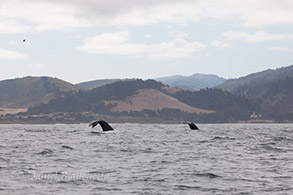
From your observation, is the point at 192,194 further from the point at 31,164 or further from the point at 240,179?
the point at 31,164

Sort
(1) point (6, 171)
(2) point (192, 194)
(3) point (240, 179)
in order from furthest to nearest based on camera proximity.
A: (1) point (6, 171) → (3) point (240, 179) → (2) point (192, 194)

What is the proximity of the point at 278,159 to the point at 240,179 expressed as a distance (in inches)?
390

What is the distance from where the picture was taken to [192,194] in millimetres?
18125

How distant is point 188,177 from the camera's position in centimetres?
2220

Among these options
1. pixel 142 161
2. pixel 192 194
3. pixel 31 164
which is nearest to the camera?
pixel 192 194

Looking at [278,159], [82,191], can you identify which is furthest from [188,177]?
[278,159]

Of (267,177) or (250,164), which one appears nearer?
(267,177)

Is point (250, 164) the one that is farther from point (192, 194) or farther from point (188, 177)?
point (192, 194)

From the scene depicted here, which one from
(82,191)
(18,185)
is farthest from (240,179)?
(18,185)

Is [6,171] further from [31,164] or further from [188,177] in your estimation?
[188,177]

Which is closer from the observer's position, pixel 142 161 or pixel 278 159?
pixel 142 161

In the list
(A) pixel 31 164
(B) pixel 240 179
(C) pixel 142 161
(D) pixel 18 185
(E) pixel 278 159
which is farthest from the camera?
(E) pixel 278 159

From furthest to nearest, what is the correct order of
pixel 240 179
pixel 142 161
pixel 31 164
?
pixel 142 161
pixel 31 164
pixel 240 179

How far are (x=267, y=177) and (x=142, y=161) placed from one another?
858 cm
